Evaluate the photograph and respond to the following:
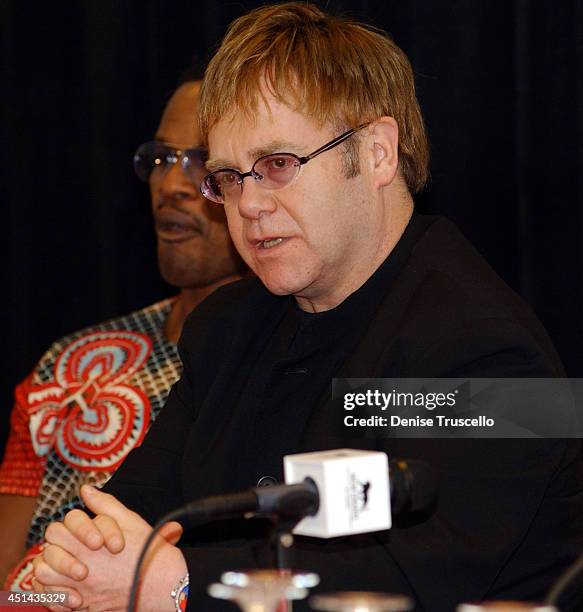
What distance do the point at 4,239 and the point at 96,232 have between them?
0.28 meters

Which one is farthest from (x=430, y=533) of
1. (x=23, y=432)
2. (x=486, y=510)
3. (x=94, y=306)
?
(x=94, y=306)

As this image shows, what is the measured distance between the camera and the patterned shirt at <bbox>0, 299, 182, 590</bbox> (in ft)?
8.61

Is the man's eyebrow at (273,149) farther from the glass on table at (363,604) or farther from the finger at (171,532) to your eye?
the glass on table at (363,604)

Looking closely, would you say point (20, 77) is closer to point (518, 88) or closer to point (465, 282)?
point (518, 88)

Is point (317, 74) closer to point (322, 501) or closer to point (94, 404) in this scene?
point (322, 501)

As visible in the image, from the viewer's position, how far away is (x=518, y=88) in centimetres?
267

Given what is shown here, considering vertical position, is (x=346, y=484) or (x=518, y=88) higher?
(x=518, y=88)

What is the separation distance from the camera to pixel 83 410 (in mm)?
2705

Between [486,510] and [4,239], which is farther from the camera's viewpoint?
[4,239]

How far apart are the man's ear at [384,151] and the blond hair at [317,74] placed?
0.07 ft

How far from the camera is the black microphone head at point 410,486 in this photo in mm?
1146

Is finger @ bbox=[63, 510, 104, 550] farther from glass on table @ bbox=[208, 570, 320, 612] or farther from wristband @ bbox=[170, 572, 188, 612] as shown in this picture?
glass on table @ bbox=[208, 570, 320, 612]

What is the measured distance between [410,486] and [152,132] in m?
2.20

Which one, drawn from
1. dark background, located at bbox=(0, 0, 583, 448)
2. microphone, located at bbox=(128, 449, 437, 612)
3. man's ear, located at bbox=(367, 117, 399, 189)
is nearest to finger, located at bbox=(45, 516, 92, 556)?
microphone, located at bbox=(128, 449, 437, 612)
